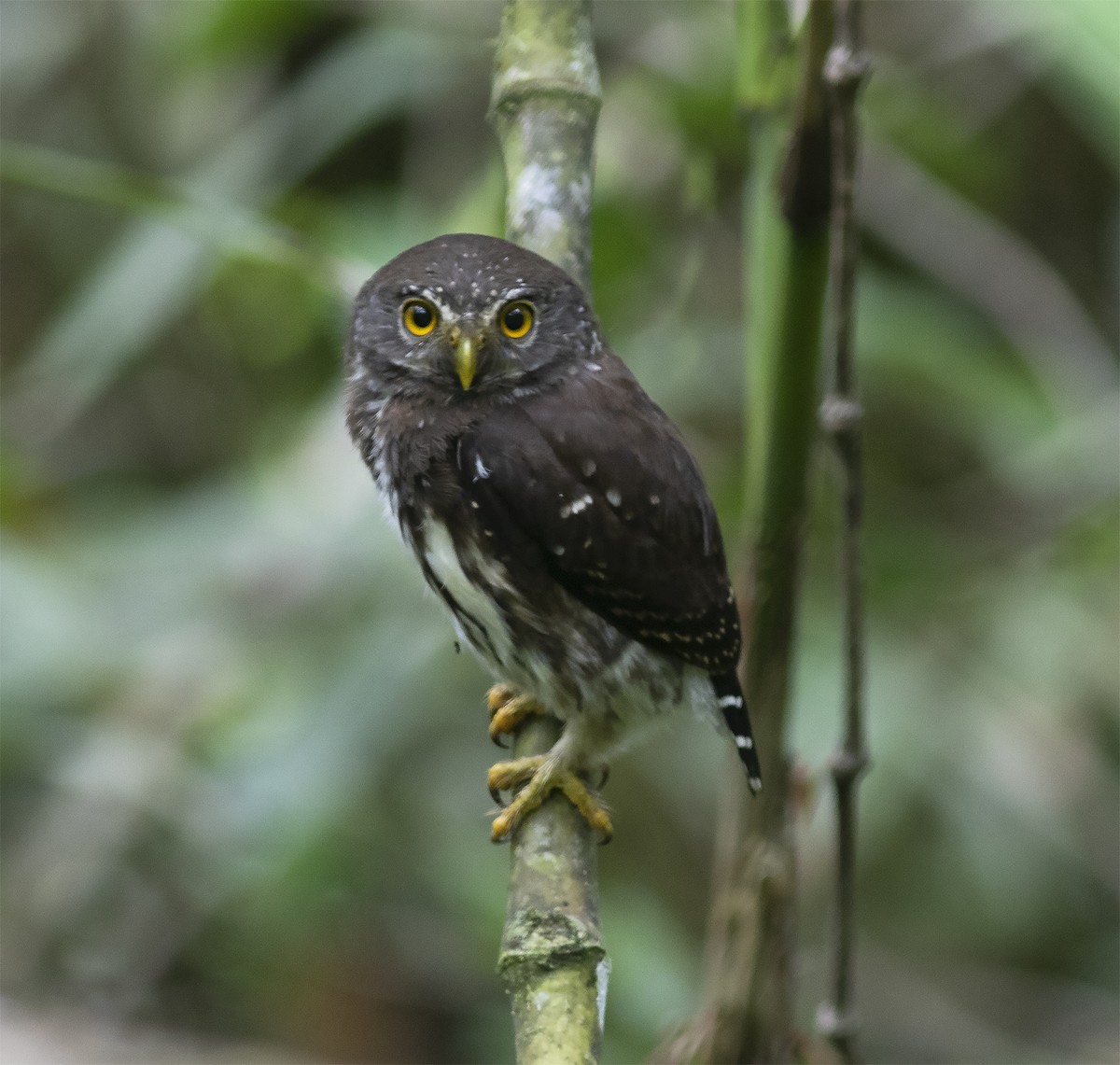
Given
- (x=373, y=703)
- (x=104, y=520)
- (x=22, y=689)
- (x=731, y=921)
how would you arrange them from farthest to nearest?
1. (x=104, y=520)
2. (x=22, y=689)
3. (x=373, y=703)
4. (x=731, y=921)

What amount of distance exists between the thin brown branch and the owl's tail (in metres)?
0.30

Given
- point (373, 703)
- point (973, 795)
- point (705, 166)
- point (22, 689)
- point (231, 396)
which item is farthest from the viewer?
point (231, 396)

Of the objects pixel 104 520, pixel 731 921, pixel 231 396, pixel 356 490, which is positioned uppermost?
pixel 231 396

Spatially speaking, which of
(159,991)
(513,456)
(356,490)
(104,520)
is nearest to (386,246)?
(356,490)

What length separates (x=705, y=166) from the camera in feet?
13.6

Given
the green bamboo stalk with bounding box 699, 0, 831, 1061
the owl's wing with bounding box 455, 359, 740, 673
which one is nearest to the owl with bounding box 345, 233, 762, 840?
the owl's wing with bounding box 455, 359, 740, 673

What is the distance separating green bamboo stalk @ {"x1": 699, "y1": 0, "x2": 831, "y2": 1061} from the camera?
218 cm

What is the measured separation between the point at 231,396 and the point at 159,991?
7.83 ft

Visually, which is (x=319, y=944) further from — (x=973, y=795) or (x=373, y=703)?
(x=973, y=795)

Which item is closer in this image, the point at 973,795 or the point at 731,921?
the point at 731,921

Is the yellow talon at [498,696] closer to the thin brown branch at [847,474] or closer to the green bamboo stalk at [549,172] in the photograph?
the green bamboo stalk at [549,172]

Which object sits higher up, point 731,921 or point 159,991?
point 159,991

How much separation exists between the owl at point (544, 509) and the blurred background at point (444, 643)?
1.12 feet

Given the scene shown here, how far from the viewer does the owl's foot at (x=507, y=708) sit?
2.90 metres
